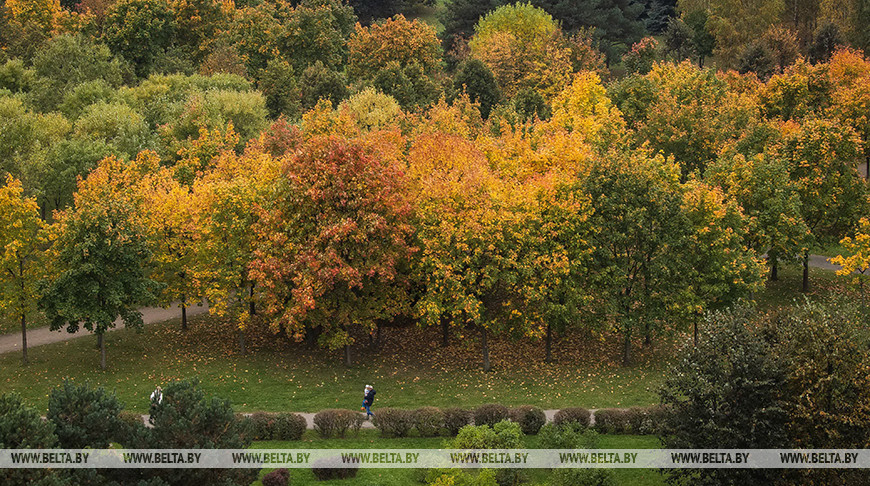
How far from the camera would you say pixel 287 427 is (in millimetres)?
37844

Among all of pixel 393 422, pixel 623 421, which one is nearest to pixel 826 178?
pixel 623 421

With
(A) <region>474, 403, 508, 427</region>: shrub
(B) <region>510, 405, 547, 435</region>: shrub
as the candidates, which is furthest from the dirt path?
(A) <region>474, 403, 508, 427</region>: shrub

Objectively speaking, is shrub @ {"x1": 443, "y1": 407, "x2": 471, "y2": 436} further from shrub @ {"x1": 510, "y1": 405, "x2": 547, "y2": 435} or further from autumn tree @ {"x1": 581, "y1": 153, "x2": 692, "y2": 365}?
autumn tree @ {"x1": 581, "y1": 153, "x2": 692, "y2": 365}

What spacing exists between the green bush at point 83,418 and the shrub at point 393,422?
496 inches

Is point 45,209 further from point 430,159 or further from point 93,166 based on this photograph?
point 430,159

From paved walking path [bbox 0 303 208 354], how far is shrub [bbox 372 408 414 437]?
71.0ft

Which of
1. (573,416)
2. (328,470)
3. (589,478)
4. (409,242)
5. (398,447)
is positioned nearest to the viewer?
(589,478)

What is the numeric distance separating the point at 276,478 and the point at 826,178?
1696 inches

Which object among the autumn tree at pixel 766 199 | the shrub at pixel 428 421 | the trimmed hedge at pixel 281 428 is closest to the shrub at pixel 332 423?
the trimmed hedge at pixel 281 428

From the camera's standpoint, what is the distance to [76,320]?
46125 millimetres

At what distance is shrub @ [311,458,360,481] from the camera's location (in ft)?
109

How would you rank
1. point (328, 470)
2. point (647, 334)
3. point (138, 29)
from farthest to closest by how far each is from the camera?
point (138, 29)
point (647, 334)
point (328, 470)

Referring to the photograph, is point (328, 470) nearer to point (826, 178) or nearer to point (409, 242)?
point (409, 242)

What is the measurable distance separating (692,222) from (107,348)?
1345 inches
